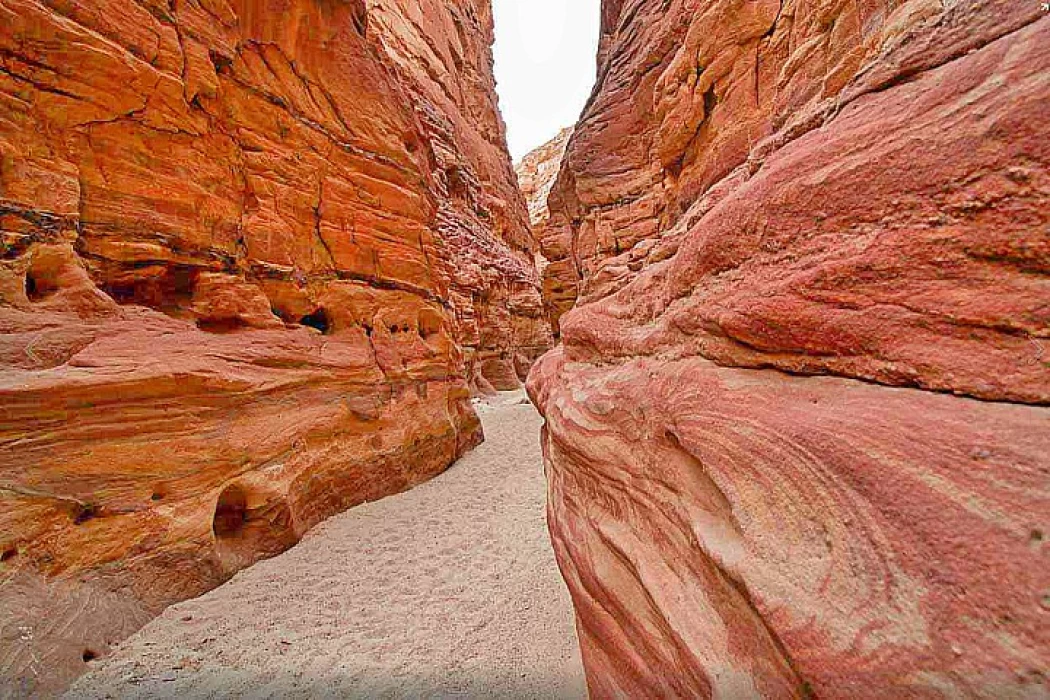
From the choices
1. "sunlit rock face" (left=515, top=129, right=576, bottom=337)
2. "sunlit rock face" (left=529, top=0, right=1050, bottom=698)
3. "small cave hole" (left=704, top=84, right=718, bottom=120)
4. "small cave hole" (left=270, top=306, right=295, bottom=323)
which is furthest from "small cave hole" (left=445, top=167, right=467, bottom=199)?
"sunlit rock face" (left=529, top=0, right=1050, bottom=698)

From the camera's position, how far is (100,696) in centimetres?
219

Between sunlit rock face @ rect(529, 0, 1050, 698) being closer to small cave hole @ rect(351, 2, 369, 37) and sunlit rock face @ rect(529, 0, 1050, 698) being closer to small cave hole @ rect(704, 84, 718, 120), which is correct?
small cave hole @ rect(704, 84, 718, 120)

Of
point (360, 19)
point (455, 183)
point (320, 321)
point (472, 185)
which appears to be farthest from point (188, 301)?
point (472, 185)

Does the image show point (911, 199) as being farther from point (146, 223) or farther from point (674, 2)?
point (674, 2)

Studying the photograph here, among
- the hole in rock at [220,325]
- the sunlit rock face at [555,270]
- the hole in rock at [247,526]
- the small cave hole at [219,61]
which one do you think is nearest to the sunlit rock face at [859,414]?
A: the hole in rock at [247,526]

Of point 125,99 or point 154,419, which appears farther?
point 125,99

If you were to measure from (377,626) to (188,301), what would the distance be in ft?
12.0

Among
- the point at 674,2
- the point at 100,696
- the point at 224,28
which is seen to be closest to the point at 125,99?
the point at 224,28

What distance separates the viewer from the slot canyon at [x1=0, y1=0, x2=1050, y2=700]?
903 millimetres

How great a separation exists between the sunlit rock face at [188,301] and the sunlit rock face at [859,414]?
3420mm

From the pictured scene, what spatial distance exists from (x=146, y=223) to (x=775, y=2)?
718 centimetres

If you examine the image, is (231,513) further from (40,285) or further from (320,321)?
(320,321)

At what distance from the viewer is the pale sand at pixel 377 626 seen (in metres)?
2.30

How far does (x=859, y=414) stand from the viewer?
3.43 ft
